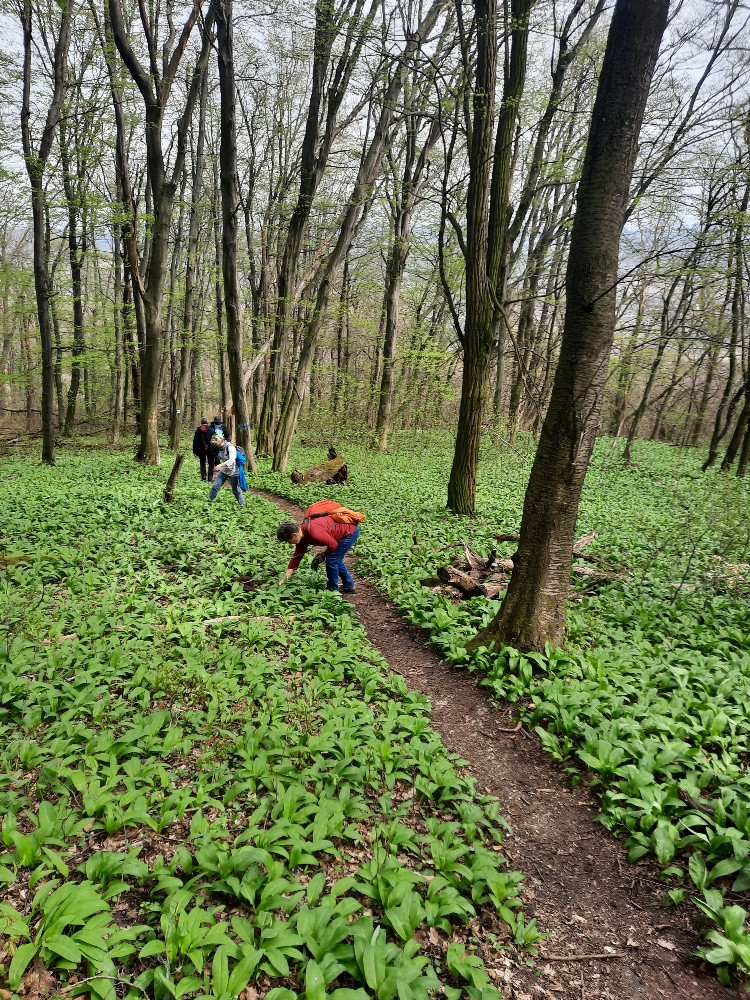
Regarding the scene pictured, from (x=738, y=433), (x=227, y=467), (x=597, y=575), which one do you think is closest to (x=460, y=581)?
(x=597, y=575)

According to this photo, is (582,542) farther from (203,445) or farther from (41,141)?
(41,141)

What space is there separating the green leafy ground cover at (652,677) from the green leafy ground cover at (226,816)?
2.83 feet

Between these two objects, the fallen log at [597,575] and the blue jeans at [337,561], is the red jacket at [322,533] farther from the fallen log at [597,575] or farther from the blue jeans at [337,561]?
the fallen log at [597,575]

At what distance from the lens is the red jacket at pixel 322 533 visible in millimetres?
5910

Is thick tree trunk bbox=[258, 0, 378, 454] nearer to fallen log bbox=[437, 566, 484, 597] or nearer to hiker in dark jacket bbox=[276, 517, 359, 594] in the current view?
hiker in dark jacket bbox=[276, 517, 359, 594]

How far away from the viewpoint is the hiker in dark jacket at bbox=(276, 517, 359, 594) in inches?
229

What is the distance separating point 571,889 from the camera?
8.71 ft

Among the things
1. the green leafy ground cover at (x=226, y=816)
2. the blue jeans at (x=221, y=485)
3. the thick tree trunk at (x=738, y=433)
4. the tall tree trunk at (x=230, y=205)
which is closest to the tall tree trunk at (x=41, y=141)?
the tall tree trunk at (x=230, y=205)

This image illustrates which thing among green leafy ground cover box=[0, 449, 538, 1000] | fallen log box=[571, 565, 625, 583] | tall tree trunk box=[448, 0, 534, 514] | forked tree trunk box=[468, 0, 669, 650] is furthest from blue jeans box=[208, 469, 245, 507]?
forked tree trunk box=[468, 0, 669, 650]

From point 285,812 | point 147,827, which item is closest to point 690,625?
point 285,812

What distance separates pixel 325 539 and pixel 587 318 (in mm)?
3635

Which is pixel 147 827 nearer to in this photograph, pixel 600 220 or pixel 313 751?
pixel 313 751

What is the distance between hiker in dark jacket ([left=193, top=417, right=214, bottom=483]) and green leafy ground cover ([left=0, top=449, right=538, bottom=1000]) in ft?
25.1

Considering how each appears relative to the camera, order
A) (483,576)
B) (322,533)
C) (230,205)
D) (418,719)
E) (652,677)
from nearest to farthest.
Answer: (418,719) → (652,677) → (322,533) → (483,576) → (230,205)
